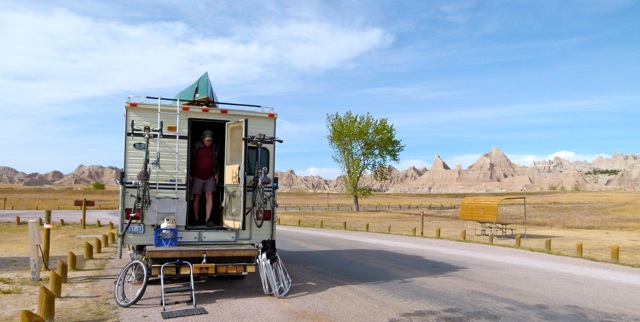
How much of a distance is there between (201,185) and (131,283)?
8.67ft

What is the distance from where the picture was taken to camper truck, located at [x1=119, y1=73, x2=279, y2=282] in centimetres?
961

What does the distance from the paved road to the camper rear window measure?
7.84ft

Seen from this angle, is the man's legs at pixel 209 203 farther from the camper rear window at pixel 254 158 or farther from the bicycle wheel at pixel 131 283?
the bicycle wheel at pixel 131 283

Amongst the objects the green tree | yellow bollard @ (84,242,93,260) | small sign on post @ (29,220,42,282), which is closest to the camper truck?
small sign on post @ (29,220,42,282)

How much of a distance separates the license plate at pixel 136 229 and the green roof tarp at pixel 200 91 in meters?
3.05

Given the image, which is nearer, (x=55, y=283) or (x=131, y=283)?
(x=55, y=283)

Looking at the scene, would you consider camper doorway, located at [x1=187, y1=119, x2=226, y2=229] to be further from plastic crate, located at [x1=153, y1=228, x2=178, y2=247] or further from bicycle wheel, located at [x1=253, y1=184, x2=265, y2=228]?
plastic crate, located at [x1=153, y1=228, x2=178, y2=247]

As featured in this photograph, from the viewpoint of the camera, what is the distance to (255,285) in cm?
1110

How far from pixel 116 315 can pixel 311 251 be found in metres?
10.0

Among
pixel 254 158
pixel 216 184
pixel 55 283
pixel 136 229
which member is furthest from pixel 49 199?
pixel 254 158

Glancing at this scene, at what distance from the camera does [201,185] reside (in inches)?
449

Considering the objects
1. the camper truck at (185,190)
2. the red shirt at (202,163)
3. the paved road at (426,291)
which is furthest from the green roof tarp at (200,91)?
the paved road at (426,291)

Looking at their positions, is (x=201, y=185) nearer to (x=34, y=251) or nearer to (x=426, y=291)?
(x=34, y=251)

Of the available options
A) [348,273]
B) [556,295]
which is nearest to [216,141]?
[348,273]
